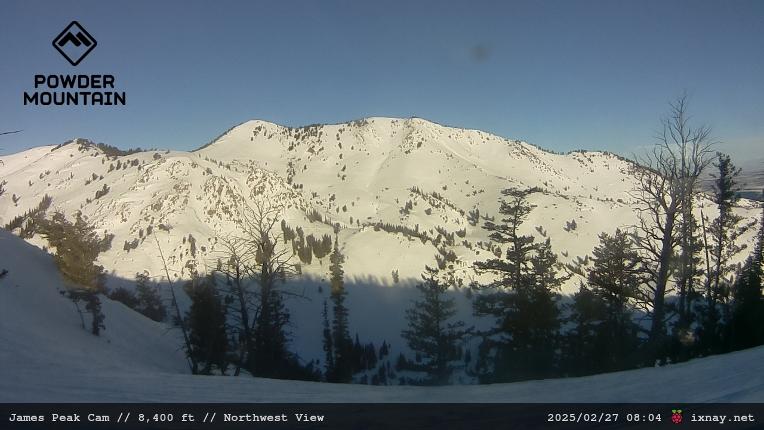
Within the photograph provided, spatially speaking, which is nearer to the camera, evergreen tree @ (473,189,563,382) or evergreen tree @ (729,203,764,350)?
evergreen tree @ (729,203,764,350)

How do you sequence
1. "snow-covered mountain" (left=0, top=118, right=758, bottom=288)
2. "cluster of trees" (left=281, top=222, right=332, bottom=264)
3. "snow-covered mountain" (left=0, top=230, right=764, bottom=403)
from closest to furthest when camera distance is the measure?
"snow-covered mountain" (left=0, top=230, right=764, bottom=403), "snow-covered mountain" (left=0, top=118, right=758, bottom=288), "cluster of trees" (left=281, top=222, right=332, bottom=264)

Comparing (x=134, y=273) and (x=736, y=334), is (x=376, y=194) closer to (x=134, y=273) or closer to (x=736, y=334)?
(x=134, y=273)

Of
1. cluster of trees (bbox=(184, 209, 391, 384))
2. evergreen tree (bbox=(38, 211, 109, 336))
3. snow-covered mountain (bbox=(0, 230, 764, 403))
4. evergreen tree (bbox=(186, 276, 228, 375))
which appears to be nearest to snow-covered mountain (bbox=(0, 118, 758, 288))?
evergreen tree (bbox=(38, 211, 109, 336))

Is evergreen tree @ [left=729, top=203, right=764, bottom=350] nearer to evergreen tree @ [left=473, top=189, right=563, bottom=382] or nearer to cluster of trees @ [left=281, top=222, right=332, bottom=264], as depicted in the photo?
evergreen tree @ [left=473, top=189, right=563, bottom=382]

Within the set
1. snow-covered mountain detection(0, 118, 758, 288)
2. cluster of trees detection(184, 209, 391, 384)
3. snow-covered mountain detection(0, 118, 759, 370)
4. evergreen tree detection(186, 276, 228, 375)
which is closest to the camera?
cluster of trees detection(184, 209, 391, 384)
